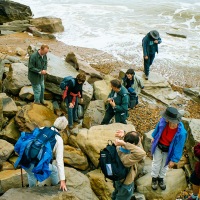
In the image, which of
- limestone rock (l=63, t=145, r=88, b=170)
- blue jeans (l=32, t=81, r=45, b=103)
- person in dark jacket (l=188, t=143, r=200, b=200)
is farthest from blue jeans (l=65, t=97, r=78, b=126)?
person in dark jacket (l=188, t=143, r=200, b=200)

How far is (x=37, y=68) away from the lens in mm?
7273

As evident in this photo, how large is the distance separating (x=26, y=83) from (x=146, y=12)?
2115 cm

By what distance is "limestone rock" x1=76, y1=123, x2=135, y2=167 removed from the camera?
636 centimetres

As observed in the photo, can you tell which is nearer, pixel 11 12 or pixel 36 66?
pixel 36 66

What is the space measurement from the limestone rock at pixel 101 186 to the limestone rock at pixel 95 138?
45 centimetres

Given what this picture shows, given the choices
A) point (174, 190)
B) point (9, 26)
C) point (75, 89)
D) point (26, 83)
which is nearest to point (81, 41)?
point (9, 26)

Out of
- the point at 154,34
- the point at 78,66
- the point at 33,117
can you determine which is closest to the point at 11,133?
the point at 33,117

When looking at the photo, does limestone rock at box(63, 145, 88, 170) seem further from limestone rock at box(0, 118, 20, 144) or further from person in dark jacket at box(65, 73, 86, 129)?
limestone rock at box(0, 118, 20, 144)

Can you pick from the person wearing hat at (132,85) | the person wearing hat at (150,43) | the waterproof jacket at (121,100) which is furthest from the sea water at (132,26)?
the waterproof jacket at (121,100)

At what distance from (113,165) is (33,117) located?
3228mm

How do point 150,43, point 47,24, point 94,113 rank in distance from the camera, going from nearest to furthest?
point 94,113 < point 150,43 < point 47,24

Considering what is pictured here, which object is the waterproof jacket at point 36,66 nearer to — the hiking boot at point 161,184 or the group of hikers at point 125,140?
the group of hikers at point 125,140

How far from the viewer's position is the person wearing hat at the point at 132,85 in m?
7.52

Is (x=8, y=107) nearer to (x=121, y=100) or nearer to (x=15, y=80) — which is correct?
(x=15, y=80)
